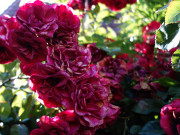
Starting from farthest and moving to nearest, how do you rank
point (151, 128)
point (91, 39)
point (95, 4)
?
point (95, 4)
point (91, 39)
point (151, 128)

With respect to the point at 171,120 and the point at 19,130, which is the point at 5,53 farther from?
the point at 171,120

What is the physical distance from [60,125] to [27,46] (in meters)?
0.23

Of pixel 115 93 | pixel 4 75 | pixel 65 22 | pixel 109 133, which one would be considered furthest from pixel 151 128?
pixel 4 75

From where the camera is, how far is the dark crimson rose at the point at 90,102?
1.74 ft

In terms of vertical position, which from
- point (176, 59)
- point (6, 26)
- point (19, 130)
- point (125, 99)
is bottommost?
point (125, 99)

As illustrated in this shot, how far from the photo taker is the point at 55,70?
1.72 ft

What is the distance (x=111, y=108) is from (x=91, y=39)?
0.54 meters

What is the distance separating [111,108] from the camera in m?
0.65

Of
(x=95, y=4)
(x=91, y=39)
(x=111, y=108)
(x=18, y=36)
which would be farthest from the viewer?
(x=95, y=4)

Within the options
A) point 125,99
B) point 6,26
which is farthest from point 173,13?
point 125,99

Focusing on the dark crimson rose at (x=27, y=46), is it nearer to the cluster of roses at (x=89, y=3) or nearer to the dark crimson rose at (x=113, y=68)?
the dark crimson rose at (x=113, y=68)

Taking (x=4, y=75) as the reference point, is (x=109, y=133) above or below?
below

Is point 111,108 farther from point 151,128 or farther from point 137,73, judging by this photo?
point 137,73

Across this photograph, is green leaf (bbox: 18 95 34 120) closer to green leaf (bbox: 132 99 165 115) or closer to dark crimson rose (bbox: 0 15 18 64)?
dark crimson rose (bbox: 0 15 18 64)
